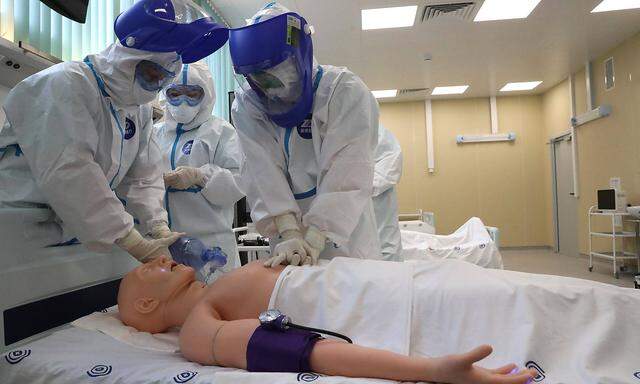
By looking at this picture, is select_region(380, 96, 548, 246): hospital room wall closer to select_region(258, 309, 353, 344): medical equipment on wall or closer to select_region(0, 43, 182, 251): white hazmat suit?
select_region(0, 43, 182, 251): white hazmat suit

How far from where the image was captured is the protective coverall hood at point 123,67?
4.55ft

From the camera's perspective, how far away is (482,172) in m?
7.83

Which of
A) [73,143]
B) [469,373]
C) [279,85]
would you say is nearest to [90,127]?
[73,143]

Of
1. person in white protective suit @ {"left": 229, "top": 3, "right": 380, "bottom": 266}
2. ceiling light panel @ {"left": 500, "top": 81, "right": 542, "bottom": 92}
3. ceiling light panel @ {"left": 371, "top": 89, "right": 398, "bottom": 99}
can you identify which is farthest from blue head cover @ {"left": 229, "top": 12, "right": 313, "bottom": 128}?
ceiling light panel @ {"left": 500, "top": 81, "right": 542, "bottom": 92}

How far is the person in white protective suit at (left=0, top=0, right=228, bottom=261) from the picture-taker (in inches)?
49.5

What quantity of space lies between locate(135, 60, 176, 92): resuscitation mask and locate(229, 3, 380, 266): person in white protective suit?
10.8 inches

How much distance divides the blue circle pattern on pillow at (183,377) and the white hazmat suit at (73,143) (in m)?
0.62

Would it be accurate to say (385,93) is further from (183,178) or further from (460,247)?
(183,178)

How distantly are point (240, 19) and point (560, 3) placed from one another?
312 centimetres

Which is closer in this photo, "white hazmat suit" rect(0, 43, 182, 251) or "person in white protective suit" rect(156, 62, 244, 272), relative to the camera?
"white hazmat suit" rect(0, 43, 182, 251)

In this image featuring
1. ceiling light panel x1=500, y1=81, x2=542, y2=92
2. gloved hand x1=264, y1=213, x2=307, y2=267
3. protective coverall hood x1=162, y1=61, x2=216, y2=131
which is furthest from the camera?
ceiling light panel x1=500, y1=81, x2=542, y2=92

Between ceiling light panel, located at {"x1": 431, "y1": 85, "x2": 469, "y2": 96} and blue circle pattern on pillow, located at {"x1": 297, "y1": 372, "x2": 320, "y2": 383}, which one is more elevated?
ceiling light panel, located at {"x1": 431, "y1": 85, "x2": 469, "y2": 96}

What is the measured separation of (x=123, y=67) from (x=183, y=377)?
99 centimetres

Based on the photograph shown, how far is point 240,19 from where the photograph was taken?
4312mm
